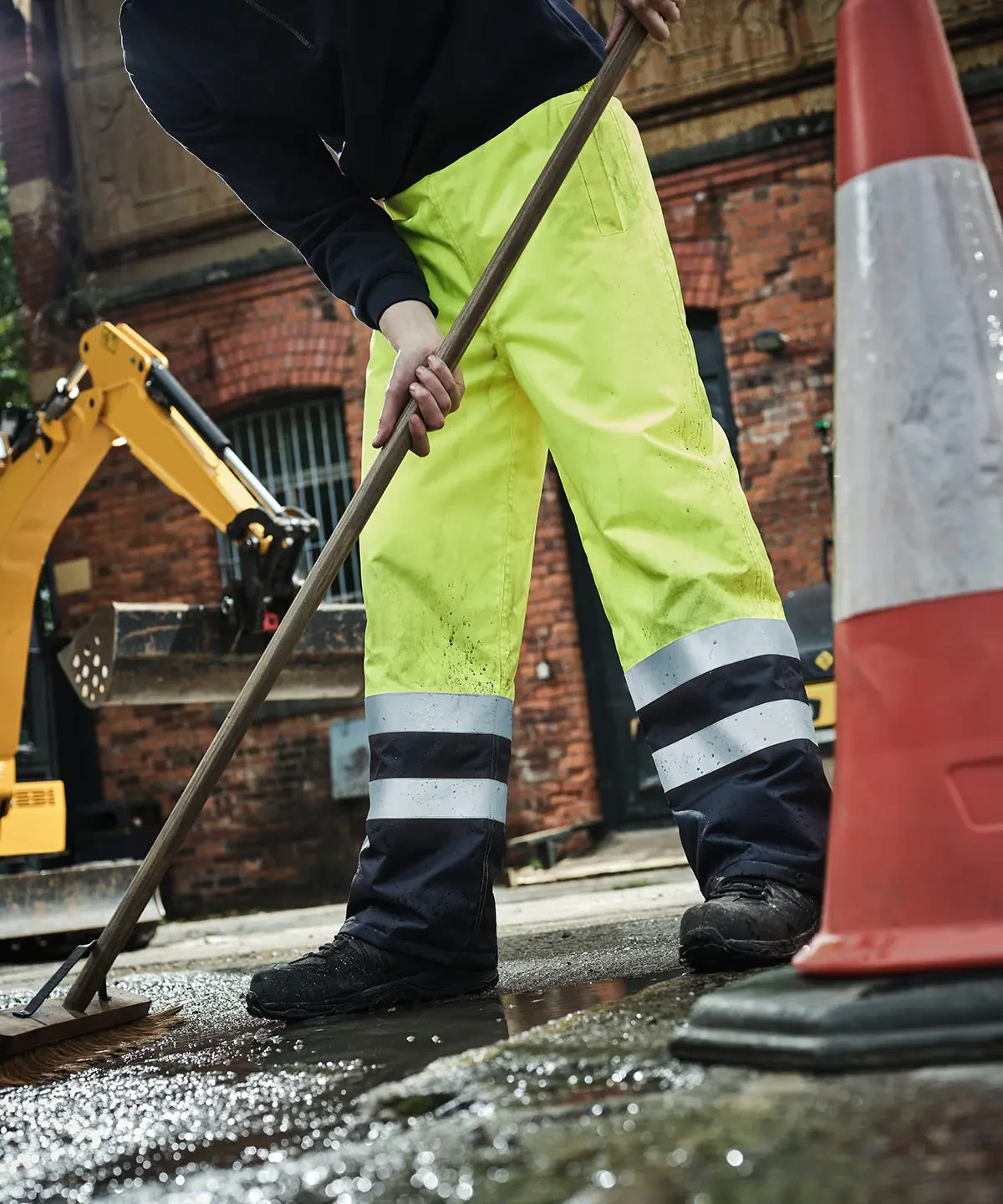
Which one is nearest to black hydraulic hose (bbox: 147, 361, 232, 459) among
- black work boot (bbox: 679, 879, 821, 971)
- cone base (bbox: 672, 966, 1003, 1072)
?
black work boot (bbox: 679, 879, 821, 971)

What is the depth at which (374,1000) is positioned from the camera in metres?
2.03

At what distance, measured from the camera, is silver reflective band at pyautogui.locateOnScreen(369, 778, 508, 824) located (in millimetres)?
2131

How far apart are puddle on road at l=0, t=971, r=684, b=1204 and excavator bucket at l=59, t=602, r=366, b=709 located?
118 inches

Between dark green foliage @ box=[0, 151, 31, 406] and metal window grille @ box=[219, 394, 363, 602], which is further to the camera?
dark green foliage @ box=[0, 151, 31, 406]

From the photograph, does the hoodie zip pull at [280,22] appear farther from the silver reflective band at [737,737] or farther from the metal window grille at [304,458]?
the metal window grille at [304,458]

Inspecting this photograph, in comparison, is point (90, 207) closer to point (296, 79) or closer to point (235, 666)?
point (235, 666)

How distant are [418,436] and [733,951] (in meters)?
0.94

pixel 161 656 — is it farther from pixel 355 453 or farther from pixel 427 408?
pixel 355 453

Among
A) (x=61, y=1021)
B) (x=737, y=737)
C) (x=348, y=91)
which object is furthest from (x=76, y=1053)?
(x=348, y=91)

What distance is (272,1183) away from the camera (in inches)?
38.8

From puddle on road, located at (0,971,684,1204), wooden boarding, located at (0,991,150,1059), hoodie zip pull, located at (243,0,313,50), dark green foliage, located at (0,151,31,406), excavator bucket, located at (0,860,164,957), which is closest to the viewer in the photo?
puddle on road, located at (0,971,684,1204)

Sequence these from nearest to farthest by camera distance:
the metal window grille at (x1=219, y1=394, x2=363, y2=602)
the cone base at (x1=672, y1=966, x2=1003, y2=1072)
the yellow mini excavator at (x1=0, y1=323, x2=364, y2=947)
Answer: the cone base at (x1=672, y1=966, x2=1003, y2=1072) < the yellow mini excavator at (x1=0, y1=323, x2=364, y2=947) < the metal window grille at (x1=219, y1=394, x2=363, y2=602)

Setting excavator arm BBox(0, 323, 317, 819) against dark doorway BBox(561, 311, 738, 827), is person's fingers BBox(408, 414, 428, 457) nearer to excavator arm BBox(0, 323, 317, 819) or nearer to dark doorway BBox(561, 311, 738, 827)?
excavator arm BBox(0, 323, 317, 819)

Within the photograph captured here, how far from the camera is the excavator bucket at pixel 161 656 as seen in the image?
4.98 meters
